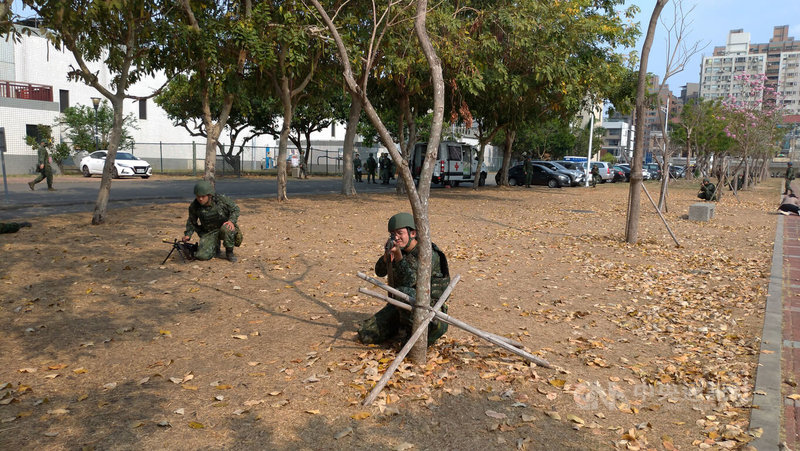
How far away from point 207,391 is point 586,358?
300 cm

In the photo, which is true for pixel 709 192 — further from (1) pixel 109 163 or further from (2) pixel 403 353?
(2) pixel 403 353

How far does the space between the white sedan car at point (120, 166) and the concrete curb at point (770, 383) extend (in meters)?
27.1

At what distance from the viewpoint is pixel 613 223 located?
14797 millimetres

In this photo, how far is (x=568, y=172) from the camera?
34094mm

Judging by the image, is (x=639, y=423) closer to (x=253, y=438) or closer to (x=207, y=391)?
(x=253, y=438)

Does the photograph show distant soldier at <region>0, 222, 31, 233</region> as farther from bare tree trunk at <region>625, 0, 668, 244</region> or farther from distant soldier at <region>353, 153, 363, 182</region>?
distant soldier at <region>353, 153, 363, 182</region>

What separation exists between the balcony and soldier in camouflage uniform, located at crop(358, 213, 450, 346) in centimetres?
3214

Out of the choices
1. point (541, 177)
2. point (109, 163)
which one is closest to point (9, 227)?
point (109, 163)

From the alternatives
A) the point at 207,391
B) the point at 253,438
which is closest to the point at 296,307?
the point at 207,391

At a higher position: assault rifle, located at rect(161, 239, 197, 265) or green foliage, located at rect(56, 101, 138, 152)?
green foliage, located at rect(56, 101, 138, 152)

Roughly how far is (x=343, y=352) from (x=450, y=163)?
2402cm

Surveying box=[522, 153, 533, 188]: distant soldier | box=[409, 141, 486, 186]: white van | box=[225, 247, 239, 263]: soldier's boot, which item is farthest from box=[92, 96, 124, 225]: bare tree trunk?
box=[522, 153, 533, 188]: distant soldier

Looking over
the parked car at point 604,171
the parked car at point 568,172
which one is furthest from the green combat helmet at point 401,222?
the parked car at point 604,171

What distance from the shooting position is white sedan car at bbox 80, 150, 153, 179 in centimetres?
2769
